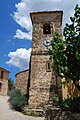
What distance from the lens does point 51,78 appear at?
2036 centimetres

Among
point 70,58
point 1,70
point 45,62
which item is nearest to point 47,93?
point 45,62

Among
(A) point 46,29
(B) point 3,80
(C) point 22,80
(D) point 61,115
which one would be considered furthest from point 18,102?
(B) point 3,80

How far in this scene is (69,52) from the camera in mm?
13086

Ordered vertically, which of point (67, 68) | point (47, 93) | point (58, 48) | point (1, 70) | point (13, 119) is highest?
point (1, 70)

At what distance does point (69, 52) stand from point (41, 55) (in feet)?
27.3

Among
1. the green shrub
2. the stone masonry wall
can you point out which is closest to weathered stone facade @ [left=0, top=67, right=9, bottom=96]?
the green shrub

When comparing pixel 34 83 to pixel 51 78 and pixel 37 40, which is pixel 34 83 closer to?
pixel 51 78

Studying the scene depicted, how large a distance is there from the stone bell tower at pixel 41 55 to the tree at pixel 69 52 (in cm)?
711

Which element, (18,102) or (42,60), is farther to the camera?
(42,60)

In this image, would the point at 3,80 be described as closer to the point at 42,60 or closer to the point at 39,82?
the point at 42,60

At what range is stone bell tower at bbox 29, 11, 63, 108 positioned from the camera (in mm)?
19516

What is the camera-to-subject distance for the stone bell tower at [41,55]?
19.5 m

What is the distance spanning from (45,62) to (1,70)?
19959 millimetres

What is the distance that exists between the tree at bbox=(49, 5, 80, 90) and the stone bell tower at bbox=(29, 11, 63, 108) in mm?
7111
